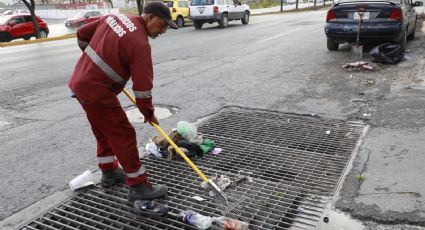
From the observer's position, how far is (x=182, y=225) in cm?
305

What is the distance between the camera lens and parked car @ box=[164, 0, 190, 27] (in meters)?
23.3

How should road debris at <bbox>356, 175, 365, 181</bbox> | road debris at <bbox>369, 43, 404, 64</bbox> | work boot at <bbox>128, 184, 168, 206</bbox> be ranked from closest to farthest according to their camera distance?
1. work boot at <bbox>128, 184, 168, 206</bbox>
2. road debris at <bbox>356, 175, 365, 181</bbox>
3. road debris at <bbox>369, 43, 404, 64</bbox>

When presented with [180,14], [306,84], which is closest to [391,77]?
[306,84]

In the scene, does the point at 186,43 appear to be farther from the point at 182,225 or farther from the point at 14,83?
the point at 182,225

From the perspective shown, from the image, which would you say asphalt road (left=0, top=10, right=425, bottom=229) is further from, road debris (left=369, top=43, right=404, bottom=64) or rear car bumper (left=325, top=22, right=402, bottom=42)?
rear car bumper (left=325, top=22, right=402, bottom=42)

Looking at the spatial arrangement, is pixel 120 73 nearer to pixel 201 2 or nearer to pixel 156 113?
pixel 156 113

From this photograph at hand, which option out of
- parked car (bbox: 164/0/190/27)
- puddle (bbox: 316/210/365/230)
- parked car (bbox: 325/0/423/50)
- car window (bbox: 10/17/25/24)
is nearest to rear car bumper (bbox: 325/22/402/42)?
parked car (bbox: 325/0/423/50)

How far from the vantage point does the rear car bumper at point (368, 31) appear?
8.80 metres

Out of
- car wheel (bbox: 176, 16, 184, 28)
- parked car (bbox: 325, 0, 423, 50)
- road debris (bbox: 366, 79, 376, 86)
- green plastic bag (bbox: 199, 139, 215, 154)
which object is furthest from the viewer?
car wheel (bbox: 176, 16, 184, 28)

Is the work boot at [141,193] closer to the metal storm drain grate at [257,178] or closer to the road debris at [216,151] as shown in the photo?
the metal storm drain grate at [257,178]

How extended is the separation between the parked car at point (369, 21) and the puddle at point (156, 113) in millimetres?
5117

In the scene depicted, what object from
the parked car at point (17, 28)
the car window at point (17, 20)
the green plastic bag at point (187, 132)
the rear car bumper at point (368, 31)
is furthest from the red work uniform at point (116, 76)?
the car window at point (17, 20)

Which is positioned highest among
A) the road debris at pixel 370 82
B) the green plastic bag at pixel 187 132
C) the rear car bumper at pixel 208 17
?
the rear car bumper at pixel 208 17

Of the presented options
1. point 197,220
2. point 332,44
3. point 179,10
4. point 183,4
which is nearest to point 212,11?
point 179,10
